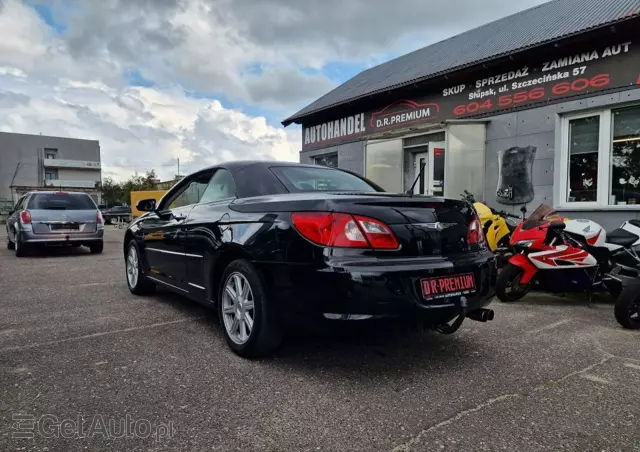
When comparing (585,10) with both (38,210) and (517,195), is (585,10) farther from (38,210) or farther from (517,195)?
(38,210)

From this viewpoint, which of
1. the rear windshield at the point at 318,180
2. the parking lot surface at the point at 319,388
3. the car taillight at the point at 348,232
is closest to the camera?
the parking lot surface at the point at 319,388

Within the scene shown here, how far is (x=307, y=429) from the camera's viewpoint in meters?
2.21

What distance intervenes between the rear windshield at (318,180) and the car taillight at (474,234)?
0.92 metres

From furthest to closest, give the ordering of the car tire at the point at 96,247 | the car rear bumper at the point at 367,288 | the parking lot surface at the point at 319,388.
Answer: the car tire at the point at 96,247 → the car rear bumper at the point at 367,288 → the parking lot surface at the point at 319,388

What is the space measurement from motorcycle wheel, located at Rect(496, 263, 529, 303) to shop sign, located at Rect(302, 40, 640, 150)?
425cm

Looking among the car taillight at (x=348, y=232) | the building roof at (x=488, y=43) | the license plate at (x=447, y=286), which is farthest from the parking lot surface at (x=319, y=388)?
the building roof at (x=488, y=43)

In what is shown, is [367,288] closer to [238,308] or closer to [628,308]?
[238,308]

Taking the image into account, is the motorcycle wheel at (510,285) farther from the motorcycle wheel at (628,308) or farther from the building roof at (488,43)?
the building roof at (488,43)

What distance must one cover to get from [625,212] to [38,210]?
11150 millimetres

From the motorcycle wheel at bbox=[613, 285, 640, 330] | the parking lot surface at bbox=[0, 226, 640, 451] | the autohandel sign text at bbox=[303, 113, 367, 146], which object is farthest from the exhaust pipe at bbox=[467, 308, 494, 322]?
the autohandel sign text at bbox=[303, 113, 367, 146]

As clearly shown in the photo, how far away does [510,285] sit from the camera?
517 centimetres

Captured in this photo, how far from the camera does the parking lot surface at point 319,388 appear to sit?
2141 mm

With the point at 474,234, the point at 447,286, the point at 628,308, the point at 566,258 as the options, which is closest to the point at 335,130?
the point at 566,258

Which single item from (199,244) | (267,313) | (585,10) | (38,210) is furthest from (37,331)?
(585,10)
